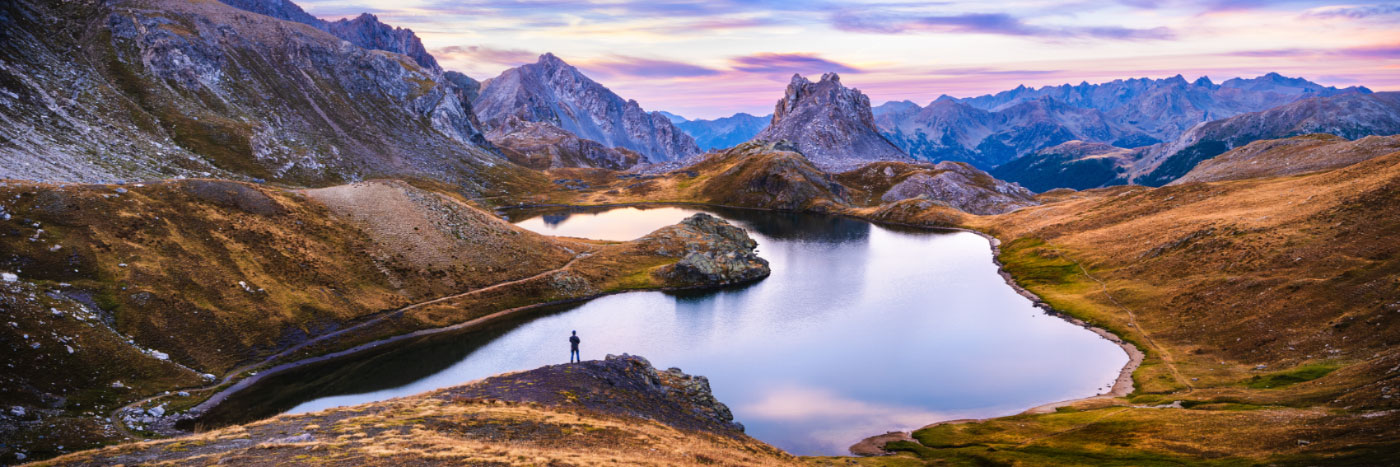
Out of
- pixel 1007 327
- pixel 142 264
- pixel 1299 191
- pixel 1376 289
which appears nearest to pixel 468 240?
pixel 142 264

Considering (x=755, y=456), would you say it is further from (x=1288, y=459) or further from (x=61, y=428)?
(x=61, y=428)

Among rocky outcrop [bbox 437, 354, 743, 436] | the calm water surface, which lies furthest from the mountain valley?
the calm water surface

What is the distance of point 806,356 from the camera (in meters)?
80.4

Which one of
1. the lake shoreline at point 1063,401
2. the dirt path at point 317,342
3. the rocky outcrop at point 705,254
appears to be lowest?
the lake shoreline at point 1063,401

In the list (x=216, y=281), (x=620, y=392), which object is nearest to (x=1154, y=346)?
(x=620, y=392)

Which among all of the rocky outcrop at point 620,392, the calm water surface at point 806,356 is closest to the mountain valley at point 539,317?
the rocky outcrop at point 620,392

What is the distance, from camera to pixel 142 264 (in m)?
70.6

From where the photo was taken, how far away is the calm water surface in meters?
63.7

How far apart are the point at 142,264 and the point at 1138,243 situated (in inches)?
6236

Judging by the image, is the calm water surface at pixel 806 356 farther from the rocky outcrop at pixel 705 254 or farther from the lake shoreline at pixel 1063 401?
the rocky outcrop at pixel 705 254

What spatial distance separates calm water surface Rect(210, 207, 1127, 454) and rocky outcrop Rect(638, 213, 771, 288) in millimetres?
6389

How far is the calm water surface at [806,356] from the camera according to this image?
209 feet

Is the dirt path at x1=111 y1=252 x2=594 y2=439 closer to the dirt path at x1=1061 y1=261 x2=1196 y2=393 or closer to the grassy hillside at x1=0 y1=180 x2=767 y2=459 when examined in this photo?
the grassy hillside at x1=0 y1=180 x2=767 y2=459

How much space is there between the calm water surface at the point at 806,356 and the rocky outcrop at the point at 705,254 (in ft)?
21.0
